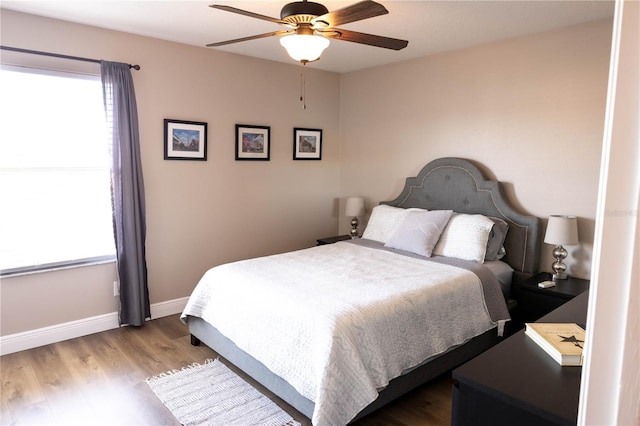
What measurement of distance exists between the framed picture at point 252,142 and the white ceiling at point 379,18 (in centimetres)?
83

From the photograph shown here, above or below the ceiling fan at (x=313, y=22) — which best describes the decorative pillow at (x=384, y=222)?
below

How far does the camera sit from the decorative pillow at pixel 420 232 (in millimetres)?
3656

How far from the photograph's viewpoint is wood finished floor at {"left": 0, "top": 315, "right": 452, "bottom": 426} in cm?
249

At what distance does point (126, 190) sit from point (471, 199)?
9.94 ft

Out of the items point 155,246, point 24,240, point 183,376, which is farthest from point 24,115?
point 183,376

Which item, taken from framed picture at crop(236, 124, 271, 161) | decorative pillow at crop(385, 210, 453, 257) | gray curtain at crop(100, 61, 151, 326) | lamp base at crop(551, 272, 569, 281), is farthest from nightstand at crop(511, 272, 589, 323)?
gray curtain at crop(100, 61, 151, 326)

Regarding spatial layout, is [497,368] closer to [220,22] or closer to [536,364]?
[536,364]

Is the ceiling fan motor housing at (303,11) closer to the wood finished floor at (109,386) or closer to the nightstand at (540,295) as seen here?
the wood finished floor at (109,386)

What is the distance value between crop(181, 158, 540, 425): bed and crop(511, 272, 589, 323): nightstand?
0.50 ft

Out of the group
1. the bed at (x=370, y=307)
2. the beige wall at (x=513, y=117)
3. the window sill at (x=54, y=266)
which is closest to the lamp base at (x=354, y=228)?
the beige wall at (x=513, y=117)

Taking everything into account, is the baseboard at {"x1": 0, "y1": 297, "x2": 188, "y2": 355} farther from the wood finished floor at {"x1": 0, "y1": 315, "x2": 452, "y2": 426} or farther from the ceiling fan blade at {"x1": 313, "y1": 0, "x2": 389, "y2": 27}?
the ceiling fan blade at {"x1": 313, "y1": 0, "x2": 389, "y2": 27}

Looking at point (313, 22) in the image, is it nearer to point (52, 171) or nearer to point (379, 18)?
point (379, 18)

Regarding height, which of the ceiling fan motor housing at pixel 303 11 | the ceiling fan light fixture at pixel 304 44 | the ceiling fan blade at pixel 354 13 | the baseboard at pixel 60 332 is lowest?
the baseboard at pixel 60 332

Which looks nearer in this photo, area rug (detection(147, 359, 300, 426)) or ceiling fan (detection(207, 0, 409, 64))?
ceiling fan (detection(207, 0, 409, 64))
